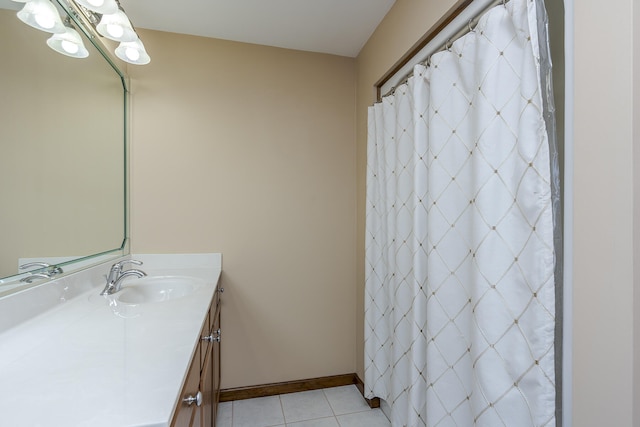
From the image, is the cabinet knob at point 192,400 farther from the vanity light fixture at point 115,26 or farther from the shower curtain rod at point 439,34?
the vanity light fixture at point 115,26

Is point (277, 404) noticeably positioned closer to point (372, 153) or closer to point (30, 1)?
point (372, 153)

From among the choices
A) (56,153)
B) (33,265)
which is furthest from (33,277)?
(56,153)

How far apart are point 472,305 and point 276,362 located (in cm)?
158

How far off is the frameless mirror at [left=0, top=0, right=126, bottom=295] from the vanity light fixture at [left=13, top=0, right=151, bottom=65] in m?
0.04

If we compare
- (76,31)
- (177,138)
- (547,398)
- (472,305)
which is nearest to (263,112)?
(177,138)

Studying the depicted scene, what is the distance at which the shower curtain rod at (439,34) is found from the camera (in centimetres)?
114

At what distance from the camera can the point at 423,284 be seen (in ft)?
4.55

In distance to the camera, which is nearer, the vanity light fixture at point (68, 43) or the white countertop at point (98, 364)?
the white countertop at point (98, 364)

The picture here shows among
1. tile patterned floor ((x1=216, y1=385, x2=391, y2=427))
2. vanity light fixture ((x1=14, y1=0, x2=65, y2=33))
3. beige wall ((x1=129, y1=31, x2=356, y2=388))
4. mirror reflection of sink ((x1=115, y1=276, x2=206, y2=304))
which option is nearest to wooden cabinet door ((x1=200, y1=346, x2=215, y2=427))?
mirror reflection of sink ((x1=115, y1=276, x2=206, y2=304))

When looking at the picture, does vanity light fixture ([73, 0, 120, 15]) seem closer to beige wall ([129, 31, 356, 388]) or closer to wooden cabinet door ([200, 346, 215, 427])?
beige wall ([129, 31, 356, 388])

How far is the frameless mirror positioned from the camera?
0.99m

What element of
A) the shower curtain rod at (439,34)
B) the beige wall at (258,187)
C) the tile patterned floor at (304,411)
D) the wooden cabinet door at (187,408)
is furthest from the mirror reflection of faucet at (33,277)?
the shower curtain rod at (439,34)

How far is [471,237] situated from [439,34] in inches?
36.2

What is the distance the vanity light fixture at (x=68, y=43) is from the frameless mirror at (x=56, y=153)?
3 centimetres
